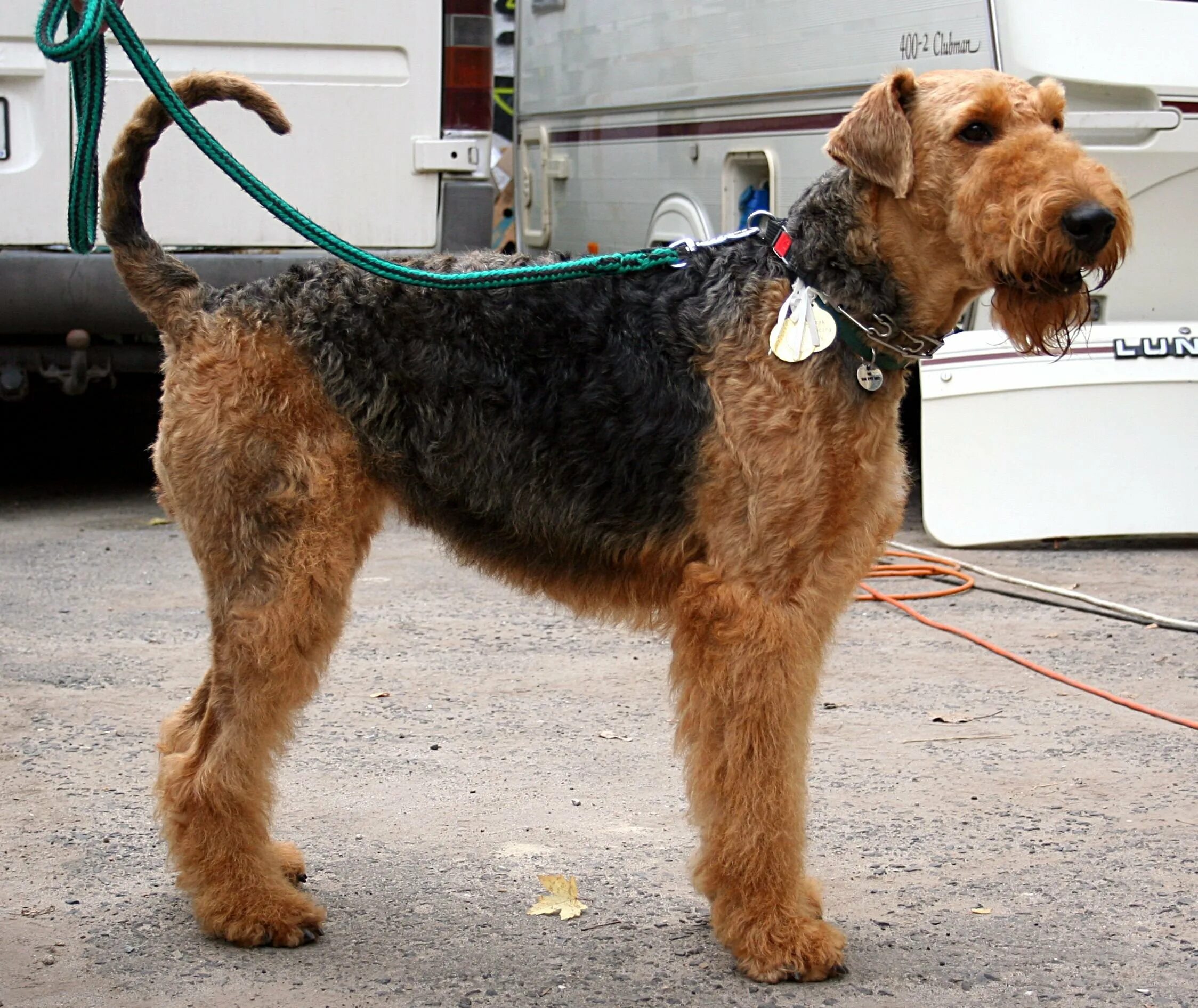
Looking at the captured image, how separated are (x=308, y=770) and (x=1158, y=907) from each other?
7.59ft

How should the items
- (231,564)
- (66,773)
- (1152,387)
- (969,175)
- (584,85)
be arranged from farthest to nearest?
(584,85)
(1152,387)
(66,773)
(231,564)
(969,175)

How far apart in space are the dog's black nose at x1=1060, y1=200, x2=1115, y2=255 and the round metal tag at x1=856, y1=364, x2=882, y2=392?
0.49 metres

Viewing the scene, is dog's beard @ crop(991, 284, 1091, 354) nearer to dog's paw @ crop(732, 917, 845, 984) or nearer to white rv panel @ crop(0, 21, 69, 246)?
dog's paw @ crop(732, 917, 845, 984)

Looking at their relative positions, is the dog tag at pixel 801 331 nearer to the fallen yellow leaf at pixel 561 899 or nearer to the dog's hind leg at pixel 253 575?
the dog's hind leg at pixel 253 575

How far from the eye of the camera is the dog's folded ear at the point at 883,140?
304cm

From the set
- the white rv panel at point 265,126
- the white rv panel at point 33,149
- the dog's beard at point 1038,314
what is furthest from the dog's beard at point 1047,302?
the white rv panel at point 33,149

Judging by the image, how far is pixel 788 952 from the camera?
122 inches

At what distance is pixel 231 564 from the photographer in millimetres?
3193

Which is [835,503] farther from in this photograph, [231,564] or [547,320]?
[231,564]

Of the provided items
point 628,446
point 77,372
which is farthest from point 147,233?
point 77,372

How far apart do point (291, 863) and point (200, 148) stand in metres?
1.68

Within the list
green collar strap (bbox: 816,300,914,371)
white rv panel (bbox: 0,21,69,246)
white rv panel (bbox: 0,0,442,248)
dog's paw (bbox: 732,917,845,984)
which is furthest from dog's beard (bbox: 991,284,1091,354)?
white rv panel (bbox: 0,21,69,246)

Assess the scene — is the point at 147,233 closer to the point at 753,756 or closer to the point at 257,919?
the point at 257,919

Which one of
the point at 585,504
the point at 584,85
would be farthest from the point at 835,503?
the point at 584,85
